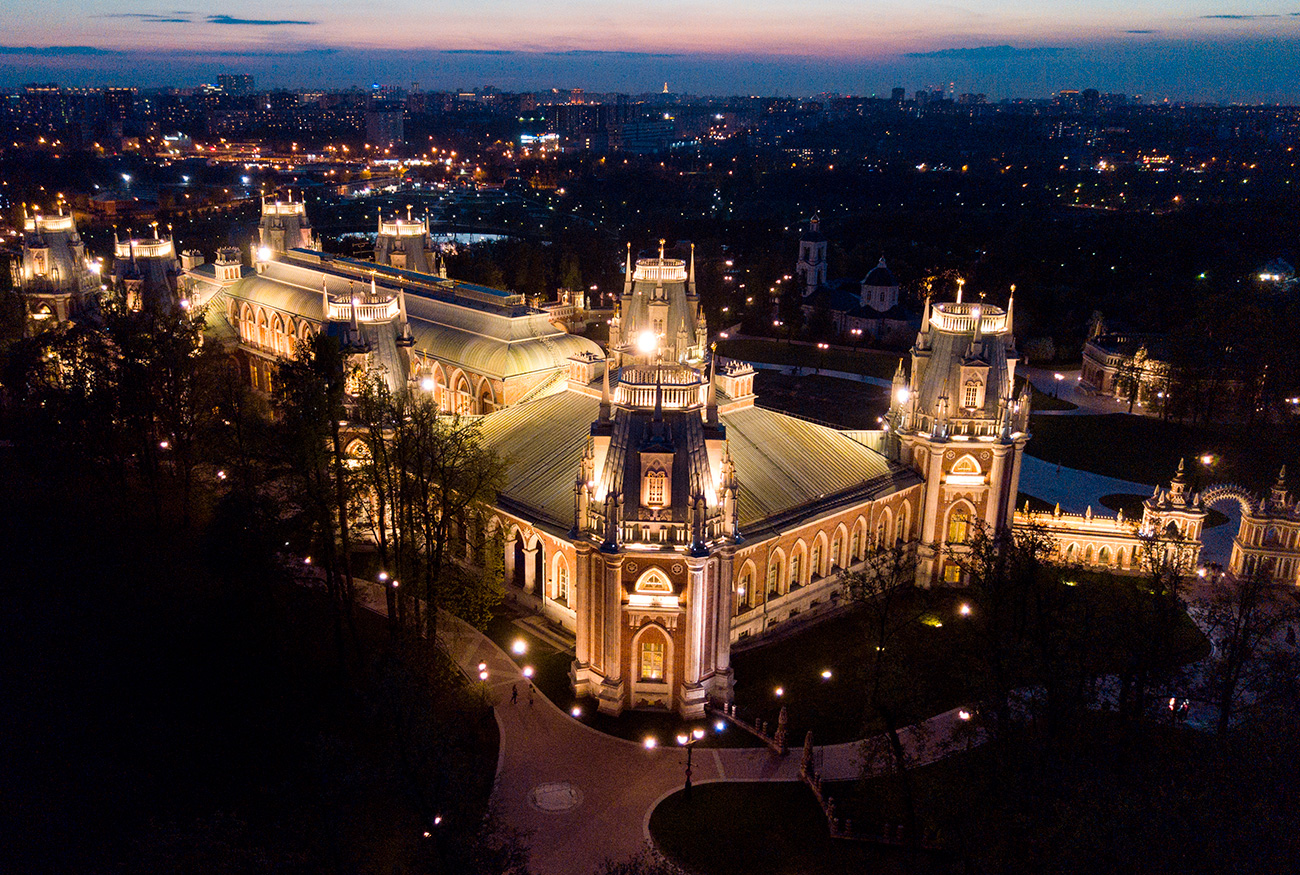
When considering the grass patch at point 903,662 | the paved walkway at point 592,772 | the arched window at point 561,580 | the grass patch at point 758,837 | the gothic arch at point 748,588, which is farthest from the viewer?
the arched window at point 561,580

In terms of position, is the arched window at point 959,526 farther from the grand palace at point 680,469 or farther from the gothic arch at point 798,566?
the gothic arch at point 798,566

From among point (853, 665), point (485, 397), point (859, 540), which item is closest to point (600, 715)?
point (853, 665)

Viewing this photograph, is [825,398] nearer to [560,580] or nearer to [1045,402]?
[1045,402]

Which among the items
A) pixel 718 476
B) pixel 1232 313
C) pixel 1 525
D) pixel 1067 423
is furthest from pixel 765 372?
pixel 1 525

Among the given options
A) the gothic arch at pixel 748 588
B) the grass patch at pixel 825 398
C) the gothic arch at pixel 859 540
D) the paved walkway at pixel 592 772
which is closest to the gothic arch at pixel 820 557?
the gothic arch at pixel 859 540

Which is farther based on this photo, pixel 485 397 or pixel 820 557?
pixel 485 397

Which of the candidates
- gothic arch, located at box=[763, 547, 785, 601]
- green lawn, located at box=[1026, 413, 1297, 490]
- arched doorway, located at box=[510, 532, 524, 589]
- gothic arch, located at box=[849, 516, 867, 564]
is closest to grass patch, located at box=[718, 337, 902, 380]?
green lawn, located at box=[1026, 413, 1297, 490]
